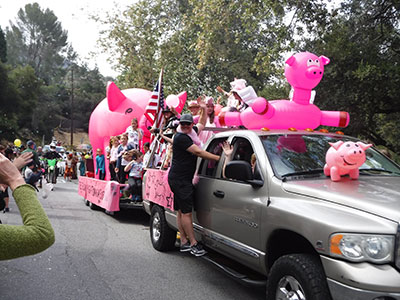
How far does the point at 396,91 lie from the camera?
12.5 m

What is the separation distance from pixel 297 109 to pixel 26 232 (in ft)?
14.3

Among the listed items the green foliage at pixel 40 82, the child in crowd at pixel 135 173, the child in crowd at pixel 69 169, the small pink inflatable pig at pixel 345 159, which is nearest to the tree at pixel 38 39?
the green foliage at pixel 40 82

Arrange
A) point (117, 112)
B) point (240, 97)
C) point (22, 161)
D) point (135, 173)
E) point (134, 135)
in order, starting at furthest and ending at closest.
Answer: point (117, 112)
point (134, 135)
point (135, 173)
point (240, 97)
point (22, 161)

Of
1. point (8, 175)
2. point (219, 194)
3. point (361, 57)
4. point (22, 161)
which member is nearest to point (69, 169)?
point (361, 57)

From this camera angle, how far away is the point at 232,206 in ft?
14.5

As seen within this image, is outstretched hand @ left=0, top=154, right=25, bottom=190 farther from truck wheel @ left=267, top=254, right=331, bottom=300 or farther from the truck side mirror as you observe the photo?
the truck side mirror

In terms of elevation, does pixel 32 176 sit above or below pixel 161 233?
above

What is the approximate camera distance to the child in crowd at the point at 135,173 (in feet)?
29.7

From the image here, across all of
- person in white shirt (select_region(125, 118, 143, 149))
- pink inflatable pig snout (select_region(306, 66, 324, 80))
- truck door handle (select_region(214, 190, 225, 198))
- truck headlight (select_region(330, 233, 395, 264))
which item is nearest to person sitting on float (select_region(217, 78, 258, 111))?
pink inflatable pig snout (select_region(306, 66, 324, 80))

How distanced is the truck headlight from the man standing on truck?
2372 mm

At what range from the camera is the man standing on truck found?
17.1ft

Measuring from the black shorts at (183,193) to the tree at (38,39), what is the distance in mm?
100967

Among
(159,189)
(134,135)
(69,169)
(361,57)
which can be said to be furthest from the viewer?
(69,169)

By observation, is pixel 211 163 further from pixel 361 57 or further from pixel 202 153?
pixel 361 57
